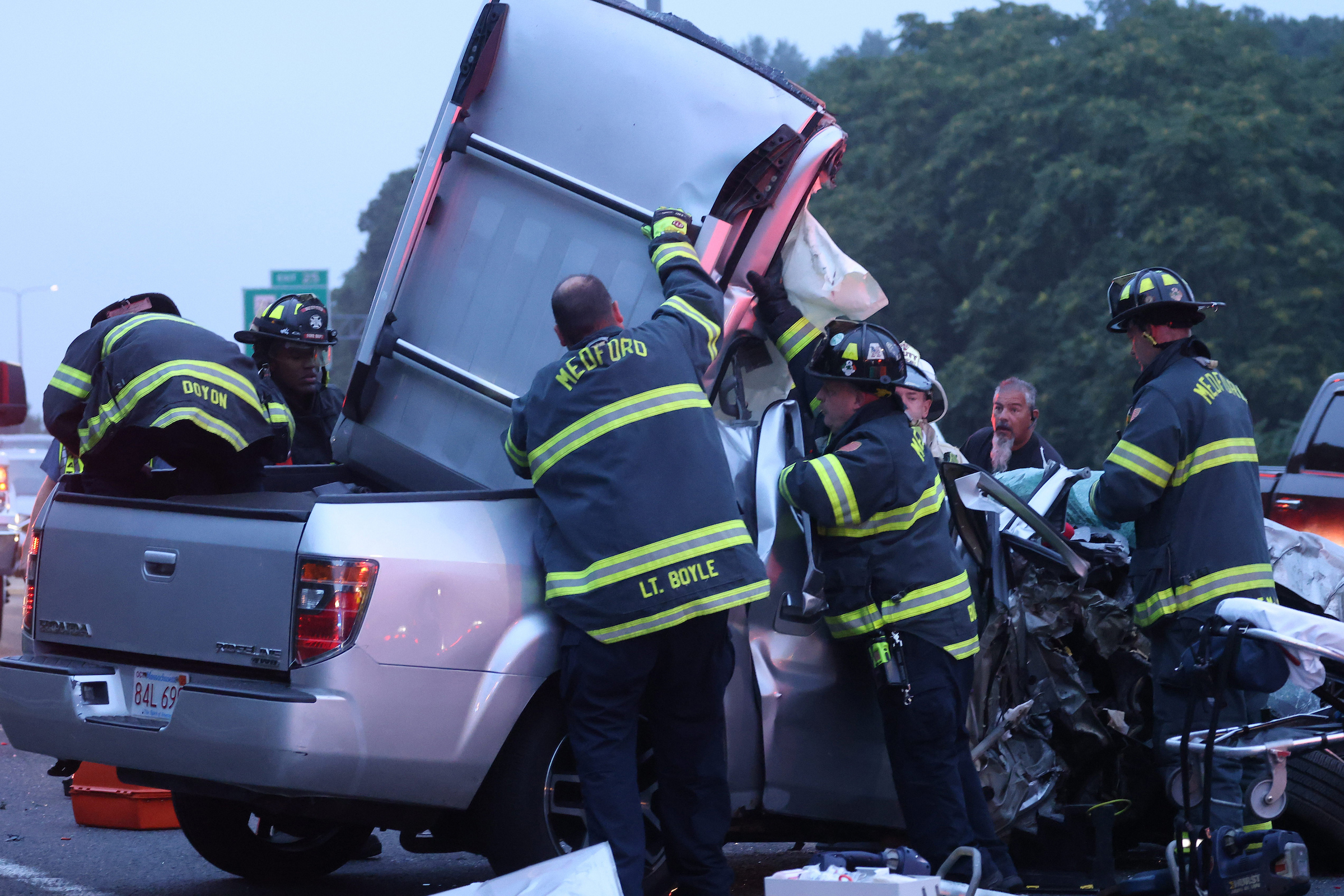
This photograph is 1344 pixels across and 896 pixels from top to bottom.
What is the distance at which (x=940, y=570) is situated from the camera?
4461 millimetres

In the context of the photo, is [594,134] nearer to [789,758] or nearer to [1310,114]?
[789,758]

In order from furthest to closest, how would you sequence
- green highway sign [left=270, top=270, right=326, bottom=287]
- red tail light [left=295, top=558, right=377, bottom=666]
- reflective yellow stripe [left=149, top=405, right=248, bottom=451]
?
green highway sign [left=270, top=270, right=326, bottom=287] → reflective yellow stripe [left=149, top=405, right=248, bottom=451] → red tail light [left=295, top=558, right=377, bottom=666]

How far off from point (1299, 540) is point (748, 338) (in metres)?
2.21

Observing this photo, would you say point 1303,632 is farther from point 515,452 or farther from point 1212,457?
point 515,452

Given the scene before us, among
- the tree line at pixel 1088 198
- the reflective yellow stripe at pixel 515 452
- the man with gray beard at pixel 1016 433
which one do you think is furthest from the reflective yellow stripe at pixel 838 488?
the tree line at pixel 1088 198

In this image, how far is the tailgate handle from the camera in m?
3.94

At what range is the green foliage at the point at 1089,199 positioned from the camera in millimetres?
24422

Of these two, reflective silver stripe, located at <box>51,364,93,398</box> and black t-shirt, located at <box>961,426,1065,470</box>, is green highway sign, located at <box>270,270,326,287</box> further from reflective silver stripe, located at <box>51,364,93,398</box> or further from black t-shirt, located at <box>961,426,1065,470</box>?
reflective silver stripe, located at <box>51,364,93,398</box>

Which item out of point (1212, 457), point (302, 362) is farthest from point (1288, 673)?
point (302, 362)

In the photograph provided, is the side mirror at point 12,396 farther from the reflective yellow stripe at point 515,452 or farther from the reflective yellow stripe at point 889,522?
the reflective yellow stripe at point 889,522

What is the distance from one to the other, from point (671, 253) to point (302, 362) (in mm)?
2575

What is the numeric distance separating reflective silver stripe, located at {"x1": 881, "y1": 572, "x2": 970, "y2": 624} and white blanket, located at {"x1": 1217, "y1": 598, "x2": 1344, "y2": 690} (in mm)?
946

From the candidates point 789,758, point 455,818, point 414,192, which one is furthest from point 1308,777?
point 414,192

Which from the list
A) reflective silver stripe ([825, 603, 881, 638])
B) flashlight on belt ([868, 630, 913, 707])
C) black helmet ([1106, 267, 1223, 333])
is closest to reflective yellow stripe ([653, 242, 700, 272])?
reflective silver stripe ([825, 603, 881, 638])
